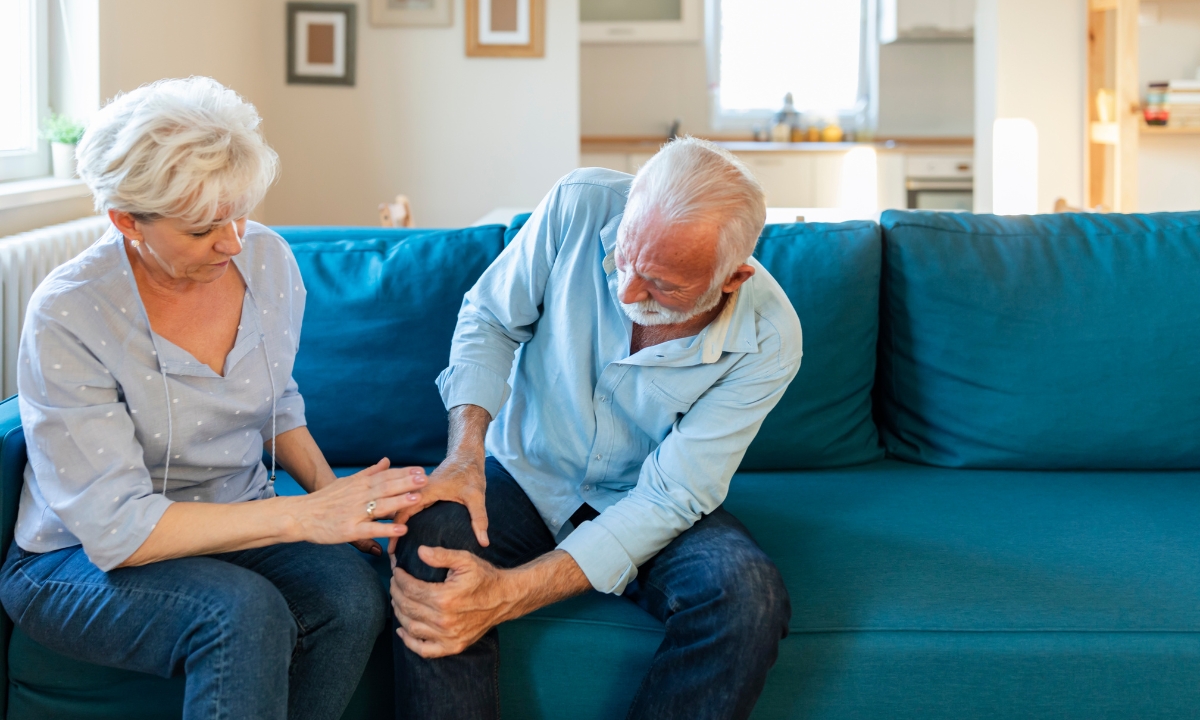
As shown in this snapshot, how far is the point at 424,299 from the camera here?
1888 mm

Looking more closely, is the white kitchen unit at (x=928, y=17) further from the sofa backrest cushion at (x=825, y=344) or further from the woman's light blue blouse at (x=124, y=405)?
the woman's light blue blouse at (x=124, y=405)

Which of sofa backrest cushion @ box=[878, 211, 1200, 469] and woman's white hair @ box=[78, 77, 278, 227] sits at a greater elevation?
woman's white hair @ box=[78, 77, 278, 227]

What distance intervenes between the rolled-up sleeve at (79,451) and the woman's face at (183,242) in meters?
0.13

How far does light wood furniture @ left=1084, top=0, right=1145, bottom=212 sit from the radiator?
3.56m

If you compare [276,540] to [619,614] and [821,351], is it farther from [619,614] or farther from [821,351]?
[821,351]

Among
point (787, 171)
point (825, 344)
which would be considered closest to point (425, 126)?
point (787, 171)

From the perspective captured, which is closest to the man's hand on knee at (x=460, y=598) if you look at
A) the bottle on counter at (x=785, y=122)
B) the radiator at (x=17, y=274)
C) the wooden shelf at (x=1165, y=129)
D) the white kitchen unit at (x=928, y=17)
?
the radiator at (x=17, y=274)

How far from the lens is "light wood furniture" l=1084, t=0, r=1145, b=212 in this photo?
3.97m

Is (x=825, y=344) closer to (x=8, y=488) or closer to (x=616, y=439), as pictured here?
(x=616, y=439)

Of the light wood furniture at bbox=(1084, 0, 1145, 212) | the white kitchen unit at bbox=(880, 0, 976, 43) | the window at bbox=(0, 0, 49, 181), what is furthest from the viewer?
the white kitchen unit at bbox=(880, 0, 976, 43)

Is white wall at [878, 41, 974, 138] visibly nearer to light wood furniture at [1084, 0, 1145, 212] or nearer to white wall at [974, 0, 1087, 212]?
white wall at [974, 0, 1087, 212]

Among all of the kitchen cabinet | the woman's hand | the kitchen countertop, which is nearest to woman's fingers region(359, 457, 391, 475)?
the woman's hand

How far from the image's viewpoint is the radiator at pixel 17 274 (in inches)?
84.4

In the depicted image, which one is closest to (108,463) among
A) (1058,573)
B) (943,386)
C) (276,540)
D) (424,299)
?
(276,540)
